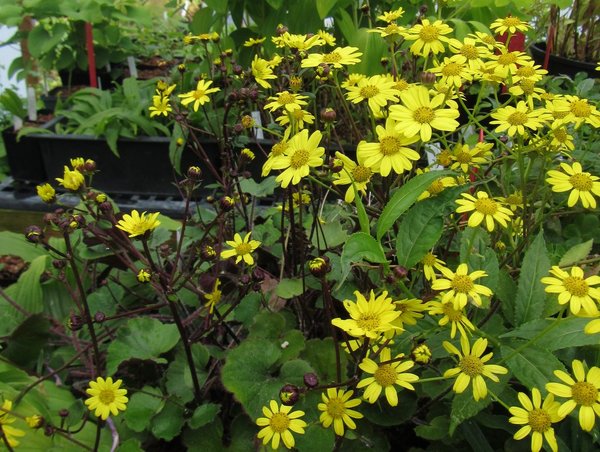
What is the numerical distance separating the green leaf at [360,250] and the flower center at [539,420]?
0.20m

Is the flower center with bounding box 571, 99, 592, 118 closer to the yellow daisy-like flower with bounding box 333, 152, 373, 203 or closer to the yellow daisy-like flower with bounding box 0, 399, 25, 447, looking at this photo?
the yellow daisy-like flower with bounding box 333, 152, 373, 203

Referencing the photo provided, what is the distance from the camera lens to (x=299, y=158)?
2.25ft

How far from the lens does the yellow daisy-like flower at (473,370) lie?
59 centimetres

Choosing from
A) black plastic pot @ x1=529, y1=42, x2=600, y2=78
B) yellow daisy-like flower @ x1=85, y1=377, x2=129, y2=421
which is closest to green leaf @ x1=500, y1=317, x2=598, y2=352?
yellow daisy-like flower @ x1=85, y1=377, x2=129, y2=421

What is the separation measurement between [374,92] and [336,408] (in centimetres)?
37

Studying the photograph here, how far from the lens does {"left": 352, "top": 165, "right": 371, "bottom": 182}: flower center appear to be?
0.73 m

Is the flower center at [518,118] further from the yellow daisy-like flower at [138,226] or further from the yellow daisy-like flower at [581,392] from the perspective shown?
the yellow daisy-like flower at [138,226]

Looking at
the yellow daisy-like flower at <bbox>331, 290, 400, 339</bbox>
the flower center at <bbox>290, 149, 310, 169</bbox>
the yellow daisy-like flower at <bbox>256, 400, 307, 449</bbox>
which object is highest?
the flower center at <bbox>290, 149, 310, 169</bbox>

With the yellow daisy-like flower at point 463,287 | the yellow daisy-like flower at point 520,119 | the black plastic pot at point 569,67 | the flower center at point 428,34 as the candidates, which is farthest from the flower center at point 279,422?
the black plastic pot at point 569,67

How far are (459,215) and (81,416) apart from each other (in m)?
0.64

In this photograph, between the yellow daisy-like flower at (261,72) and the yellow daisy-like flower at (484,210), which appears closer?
the yellow daisy-like flower at (484,210)

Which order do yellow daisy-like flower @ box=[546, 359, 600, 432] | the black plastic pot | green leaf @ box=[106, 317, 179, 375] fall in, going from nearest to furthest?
yellow daisy-like flower @ box=[546, 359, 600, 432] < green leaf @ box=[106, 317, 179, 375] < the black plastic pot

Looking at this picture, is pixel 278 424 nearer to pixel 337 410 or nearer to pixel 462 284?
pixel 337 410

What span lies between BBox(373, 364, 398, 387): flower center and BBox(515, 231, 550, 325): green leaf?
0.17 metres
